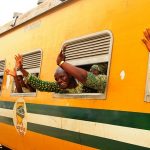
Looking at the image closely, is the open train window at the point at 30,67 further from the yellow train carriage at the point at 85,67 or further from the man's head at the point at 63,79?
the man's head at the point at 63,79

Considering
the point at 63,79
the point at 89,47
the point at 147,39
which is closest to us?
the point at 147,39

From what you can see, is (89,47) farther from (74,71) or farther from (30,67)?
(30,67)

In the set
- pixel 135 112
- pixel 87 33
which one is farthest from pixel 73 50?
pixel 135 112

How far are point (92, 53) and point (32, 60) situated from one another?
1.64m

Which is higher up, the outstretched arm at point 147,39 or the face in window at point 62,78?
the outstretched arm at point 147,39

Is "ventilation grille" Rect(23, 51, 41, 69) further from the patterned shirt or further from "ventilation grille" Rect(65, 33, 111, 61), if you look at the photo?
"ventilation grille" Rect(65, 33, 111, 61)

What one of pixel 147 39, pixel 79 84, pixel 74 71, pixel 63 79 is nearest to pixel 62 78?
pixel 63 79

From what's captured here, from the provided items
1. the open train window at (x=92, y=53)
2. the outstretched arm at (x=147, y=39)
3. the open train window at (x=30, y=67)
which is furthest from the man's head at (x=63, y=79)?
the outstretched arm at (x=147, y=39)

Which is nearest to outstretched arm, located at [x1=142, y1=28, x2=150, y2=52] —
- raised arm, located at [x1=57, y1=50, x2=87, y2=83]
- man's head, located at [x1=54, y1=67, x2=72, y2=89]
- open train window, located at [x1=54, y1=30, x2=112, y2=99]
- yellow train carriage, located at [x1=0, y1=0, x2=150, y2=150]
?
yellow train carriage, located at [x1=0, y1=0, x2=150, y2=150]

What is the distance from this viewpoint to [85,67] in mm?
4105

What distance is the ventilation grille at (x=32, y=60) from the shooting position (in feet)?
16.8

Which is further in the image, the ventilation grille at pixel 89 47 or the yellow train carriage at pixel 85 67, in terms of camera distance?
the ventilation grille at pixel 89 47

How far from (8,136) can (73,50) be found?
7.00 ft

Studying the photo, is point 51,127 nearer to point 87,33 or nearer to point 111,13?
point 87,33
